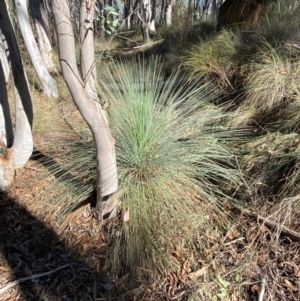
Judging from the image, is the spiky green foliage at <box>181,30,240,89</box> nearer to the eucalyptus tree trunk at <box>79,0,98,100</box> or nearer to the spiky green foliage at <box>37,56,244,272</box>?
the spiky green foliage at <box>37,56,244,272</box>

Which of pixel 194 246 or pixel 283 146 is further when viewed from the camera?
pixel 283 146

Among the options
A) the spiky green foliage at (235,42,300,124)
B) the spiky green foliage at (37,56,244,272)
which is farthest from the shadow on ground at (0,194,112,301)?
the spiky green foliage at (235,42,300,124)

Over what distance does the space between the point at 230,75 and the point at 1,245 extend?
3.20m

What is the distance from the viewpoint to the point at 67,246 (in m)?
1.84

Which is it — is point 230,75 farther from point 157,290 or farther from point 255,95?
point 157,290

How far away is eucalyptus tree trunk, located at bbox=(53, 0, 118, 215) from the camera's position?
1.39 meters

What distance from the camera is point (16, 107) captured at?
2.46 m

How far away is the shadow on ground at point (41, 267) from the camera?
1601 mm

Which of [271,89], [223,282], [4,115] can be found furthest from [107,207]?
[271,89]

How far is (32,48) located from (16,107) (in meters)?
2.41

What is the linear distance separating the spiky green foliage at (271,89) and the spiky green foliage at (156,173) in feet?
1.90

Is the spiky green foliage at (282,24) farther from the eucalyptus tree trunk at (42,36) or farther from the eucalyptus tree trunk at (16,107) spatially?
the eucalyptus tree trunk at (42,36)

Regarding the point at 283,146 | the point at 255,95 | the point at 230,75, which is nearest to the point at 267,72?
the point at 255,95

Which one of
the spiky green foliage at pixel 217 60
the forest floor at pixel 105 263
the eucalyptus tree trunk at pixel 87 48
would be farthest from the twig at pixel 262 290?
the spiky green foliage at pixel 217 60
